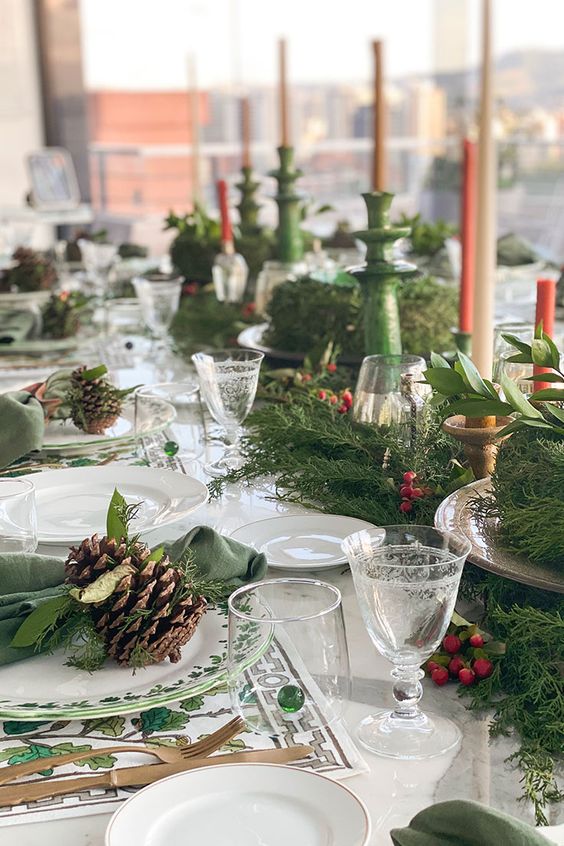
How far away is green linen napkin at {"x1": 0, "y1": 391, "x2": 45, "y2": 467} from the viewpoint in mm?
1436

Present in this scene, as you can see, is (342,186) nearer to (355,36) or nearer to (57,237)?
(355,36)

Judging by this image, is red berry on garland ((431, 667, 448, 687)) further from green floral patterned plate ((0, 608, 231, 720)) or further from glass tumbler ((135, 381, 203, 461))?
glass tumbler ((135, 381, 203, 461))

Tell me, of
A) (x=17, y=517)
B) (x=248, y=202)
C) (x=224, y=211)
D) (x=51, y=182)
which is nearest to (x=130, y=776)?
(x=17, y=517)

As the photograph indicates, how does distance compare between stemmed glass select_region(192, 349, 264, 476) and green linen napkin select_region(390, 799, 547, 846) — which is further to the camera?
stemmed glass select_region(192, 349, 264, 476)

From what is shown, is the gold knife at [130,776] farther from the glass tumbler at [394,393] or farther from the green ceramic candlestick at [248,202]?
the green ceramic candlestick at [248,202]

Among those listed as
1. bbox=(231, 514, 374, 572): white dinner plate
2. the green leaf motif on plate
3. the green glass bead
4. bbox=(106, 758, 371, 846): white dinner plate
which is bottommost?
the green leaf motif on plate

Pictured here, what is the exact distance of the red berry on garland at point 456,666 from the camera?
2.74ft

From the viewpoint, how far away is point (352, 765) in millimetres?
728

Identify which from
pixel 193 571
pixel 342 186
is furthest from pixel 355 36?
pixel 193 571

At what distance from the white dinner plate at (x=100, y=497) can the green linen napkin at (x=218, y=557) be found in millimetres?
132

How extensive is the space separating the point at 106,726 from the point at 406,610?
0.80 ft

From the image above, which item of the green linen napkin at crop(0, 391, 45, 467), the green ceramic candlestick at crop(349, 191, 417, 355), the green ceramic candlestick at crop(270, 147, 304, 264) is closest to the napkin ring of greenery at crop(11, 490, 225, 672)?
the green linen napkin at crop(0, 391, 45, 467)

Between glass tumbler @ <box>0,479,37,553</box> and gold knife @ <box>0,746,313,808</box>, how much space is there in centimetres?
32

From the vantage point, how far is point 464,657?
850 mm
